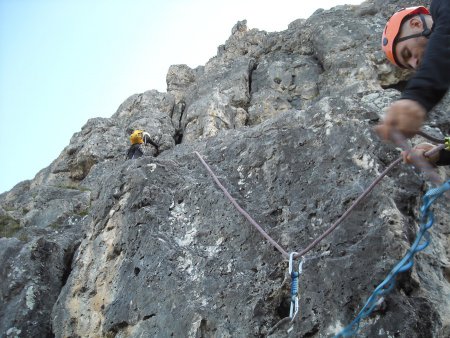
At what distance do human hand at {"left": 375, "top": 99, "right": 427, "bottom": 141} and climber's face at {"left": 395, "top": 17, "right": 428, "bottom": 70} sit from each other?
1.10m

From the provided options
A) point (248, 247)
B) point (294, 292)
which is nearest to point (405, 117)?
point (294, 292)

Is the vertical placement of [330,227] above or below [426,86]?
below

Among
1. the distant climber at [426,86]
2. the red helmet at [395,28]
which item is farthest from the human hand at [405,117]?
the red helmet at [395,28]

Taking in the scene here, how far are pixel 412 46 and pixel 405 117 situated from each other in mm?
1263

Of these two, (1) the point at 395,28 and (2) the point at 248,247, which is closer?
(1) the point at 395,28

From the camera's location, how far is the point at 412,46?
341 cm

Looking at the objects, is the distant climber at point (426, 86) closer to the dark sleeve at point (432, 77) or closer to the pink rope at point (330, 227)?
the dark sleeve at point (432, 77)

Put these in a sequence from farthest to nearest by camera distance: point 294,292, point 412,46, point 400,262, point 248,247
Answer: point 248,247, point 294,292, point 412,46, point 400,262

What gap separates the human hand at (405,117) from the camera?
97.0 inches

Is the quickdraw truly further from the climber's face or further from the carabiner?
the climber's face

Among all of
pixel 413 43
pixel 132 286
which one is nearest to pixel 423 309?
pixel 413 43

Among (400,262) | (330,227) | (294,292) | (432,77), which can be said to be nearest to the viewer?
(432,77)

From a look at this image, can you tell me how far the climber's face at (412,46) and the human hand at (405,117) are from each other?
1096mm

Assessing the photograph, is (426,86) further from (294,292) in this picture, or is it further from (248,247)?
(248,247)
